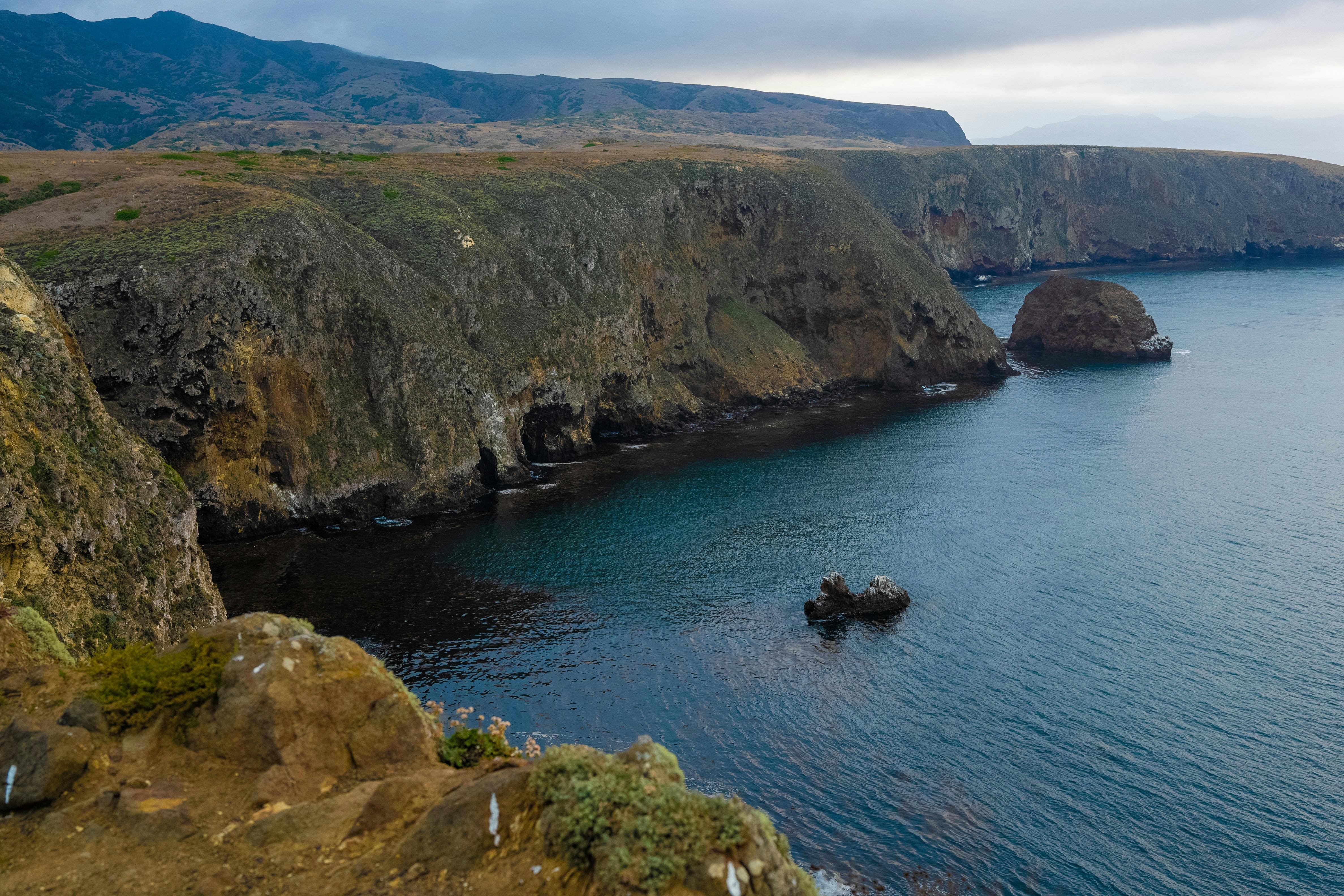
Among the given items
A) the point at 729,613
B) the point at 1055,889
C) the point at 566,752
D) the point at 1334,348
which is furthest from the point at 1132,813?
the point at 1334,348

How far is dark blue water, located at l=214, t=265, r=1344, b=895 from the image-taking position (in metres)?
36.3

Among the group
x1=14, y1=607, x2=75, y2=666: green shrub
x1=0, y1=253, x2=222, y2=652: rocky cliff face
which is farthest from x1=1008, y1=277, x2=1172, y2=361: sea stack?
x1=14, y1=607, x2=75, y2=666: green shrub

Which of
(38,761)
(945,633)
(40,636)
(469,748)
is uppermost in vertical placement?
(38,761)

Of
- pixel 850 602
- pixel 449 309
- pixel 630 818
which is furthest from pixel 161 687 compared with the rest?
pixel 449 309

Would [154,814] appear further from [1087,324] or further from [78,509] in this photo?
[1087,324]

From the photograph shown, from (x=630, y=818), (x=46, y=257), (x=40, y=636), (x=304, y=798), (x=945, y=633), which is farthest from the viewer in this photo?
(x=46, y=257)

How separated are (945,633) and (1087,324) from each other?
11257cm

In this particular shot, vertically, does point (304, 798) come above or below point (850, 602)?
above

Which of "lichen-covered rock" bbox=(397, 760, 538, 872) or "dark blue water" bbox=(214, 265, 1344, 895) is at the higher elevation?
"lichen-covered rock" bbox=(397, 760, 538, 872)

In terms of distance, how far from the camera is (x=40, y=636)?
88.6 feet

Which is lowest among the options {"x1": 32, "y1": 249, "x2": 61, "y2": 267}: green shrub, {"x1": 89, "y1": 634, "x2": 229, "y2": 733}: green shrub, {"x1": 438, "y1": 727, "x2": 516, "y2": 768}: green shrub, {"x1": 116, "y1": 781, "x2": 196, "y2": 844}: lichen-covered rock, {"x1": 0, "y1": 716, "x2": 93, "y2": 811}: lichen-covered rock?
{"x1": 438, "y1": 727, "x2": 516, "y2": 768}: green shrub

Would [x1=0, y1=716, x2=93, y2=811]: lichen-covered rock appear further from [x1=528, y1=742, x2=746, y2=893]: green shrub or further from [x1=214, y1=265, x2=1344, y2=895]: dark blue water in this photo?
[x1=214, y1=265, x2=1344, y2=895]: dark blue water

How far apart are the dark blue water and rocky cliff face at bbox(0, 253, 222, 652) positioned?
1292 cm

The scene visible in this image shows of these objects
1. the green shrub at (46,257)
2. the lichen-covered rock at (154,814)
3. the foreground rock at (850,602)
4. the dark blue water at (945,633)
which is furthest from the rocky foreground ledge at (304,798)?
the green shrub at (46,257)
